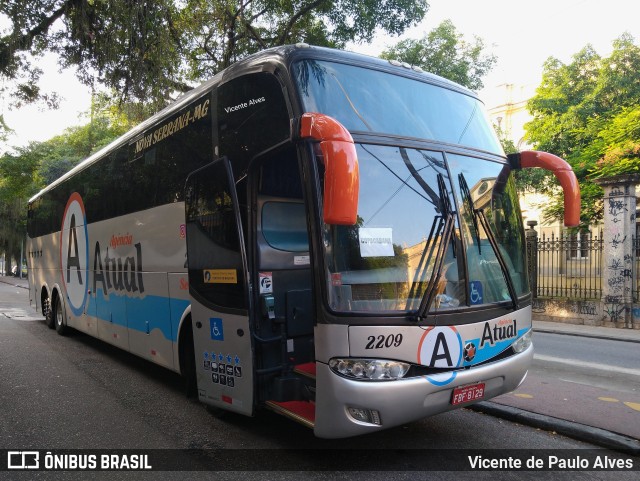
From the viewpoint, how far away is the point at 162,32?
9219 mm

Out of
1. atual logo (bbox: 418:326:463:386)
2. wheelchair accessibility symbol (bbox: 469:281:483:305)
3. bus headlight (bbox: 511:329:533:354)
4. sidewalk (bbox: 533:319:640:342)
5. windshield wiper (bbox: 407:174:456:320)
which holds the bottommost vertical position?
sidewalk (bbox: 533:319:640:342)

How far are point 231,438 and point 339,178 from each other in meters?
2.86

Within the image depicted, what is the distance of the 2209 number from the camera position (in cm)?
353

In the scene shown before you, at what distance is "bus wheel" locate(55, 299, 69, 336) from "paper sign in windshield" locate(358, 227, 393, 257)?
8.85 metres

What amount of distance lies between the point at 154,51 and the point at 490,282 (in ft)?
26.2

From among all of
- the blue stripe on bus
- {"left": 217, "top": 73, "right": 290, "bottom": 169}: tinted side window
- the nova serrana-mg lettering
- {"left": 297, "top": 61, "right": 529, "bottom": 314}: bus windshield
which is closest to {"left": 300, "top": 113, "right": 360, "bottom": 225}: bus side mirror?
{"left": 297, "top": 61, "right": 529, "bottom": 314}: bus windshield

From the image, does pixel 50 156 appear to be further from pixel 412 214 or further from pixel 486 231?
pixel 486 231

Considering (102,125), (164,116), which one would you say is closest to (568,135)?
(164,116)

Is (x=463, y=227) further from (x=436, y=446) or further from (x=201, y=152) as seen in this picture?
(x=201, y=152)

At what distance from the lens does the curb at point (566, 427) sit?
4325 millimetres

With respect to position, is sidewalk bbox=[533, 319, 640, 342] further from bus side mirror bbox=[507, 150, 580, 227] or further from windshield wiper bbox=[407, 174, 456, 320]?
windshield wiper bbox=[407, 174, 456, 320]

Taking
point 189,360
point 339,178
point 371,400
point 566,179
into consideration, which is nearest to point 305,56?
point 339,178

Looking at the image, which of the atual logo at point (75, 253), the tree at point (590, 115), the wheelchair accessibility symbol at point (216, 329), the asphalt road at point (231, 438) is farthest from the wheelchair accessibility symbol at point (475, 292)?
the tree at point (590, 115)

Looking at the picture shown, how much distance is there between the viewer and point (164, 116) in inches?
243
